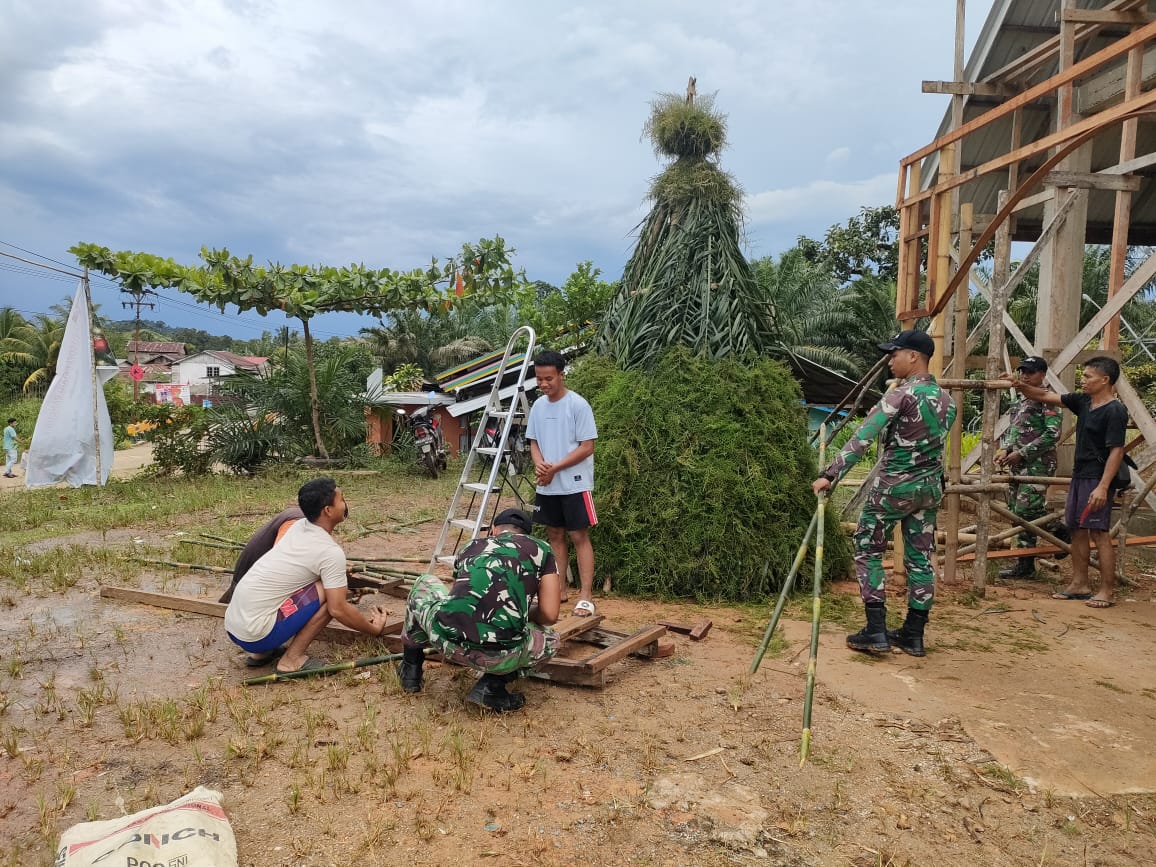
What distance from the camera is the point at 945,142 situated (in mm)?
6148

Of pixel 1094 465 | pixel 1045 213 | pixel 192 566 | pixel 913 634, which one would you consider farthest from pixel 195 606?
pixel 1045 213

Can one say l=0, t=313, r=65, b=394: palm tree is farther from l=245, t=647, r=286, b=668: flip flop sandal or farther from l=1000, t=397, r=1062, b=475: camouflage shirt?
l=1000, t=397, r=1062, b=475: camouflage shirt

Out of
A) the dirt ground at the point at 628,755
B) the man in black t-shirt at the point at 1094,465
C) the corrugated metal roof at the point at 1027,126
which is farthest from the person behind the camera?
the corrugated metal roof at the point at 1027,126

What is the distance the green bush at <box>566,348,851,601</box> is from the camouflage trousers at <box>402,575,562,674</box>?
6.04 feet

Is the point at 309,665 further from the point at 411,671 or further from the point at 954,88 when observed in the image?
the point at 954,88

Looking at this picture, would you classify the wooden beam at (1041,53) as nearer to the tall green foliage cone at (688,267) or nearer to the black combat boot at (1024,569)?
the tall green foliage cone at (688,267)

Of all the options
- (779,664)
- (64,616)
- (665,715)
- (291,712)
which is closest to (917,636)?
(779,664)

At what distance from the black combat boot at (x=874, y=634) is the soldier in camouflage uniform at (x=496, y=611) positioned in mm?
1805

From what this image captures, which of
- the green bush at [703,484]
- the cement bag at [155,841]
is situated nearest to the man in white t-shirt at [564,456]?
the green bush at [703,484]

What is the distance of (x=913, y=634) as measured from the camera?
4.35 metres

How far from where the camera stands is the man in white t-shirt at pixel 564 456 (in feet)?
16.1

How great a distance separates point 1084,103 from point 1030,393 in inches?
122

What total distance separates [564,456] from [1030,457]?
163 inches

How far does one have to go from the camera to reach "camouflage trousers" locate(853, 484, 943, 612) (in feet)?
14.1
